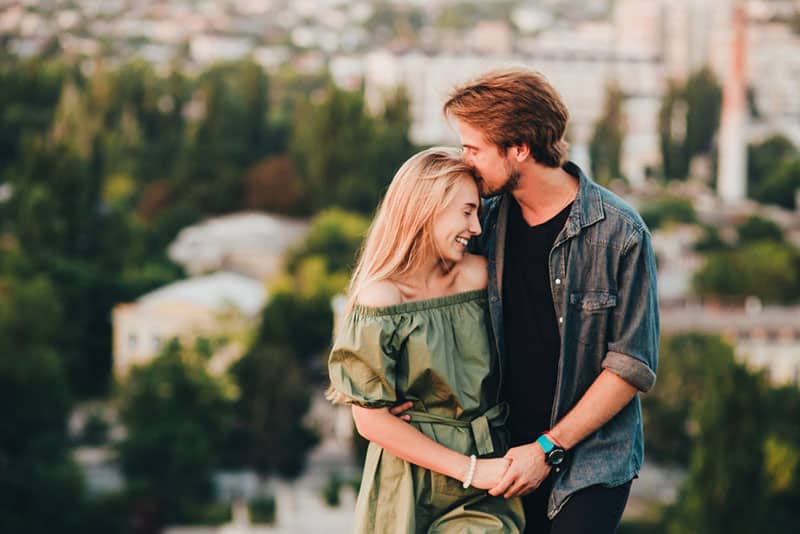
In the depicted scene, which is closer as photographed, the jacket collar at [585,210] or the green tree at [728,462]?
the jacket collar at [585,210]

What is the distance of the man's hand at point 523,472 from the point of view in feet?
6.98

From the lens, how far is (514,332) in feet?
7.28

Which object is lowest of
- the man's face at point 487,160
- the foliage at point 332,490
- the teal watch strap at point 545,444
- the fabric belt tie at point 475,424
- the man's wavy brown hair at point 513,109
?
the foliage at point 332,490

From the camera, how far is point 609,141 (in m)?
40.7

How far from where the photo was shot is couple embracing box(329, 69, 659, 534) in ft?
6.96

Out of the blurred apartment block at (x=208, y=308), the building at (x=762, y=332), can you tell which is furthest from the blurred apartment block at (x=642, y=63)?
the building at (x=762, y=332)

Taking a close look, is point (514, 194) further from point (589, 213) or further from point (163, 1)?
point (163, 1)

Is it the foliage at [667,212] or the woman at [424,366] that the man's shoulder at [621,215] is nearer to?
the woman at [424,366]

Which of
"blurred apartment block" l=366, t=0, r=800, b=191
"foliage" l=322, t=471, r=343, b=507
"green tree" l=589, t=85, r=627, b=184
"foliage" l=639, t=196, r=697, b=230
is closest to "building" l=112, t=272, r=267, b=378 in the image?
"foliage" l=322, t=471, r=343, b=507

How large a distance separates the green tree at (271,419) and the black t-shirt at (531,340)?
1519 centimetres

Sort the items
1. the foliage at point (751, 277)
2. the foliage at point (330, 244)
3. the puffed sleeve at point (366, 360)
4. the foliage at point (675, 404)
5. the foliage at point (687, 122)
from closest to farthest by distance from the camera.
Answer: the puffed sleeve at point (366, 360) < the foliage at point (675, 404) < the foliage at point (330, 244) < the foliage at point (751, 277) < the foliage at point (687, 122)

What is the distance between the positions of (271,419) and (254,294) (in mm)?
5822

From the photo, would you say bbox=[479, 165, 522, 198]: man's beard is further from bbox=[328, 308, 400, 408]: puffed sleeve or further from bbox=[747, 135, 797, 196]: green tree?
bbox=[747, 135, 797, 196]: green tree

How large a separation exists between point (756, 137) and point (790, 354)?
2998cm
